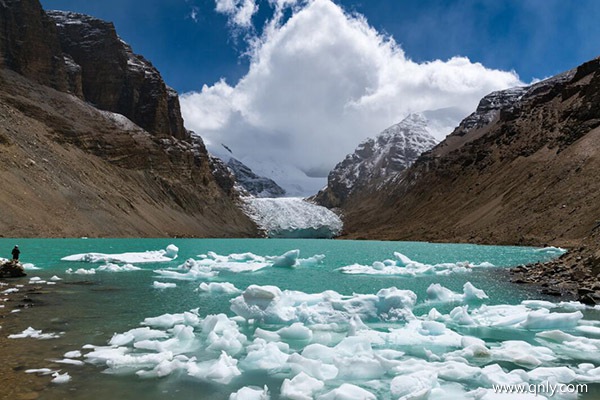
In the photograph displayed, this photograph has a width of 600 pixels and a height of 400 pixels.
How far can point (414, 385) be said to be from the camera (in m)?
8.67

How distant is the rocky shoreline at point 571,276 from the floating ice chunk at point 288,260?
1541 cm

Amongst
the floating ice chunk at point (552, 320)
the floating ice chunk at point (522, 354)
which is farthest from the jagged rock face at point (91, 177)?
the floating ice chunk at point (522, 354)

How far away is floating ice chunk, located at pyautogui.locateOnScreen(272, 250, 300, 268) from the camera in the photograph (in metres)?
36.5

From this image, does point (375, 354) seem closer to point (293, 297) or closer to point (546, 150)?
point (293, 297)

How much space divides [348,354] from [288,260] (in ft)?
85.8

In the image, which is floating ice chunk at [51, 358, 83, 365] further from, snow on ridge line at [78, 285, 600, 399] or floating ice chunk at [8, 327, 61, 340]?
floating ice chunk at [8, 327, 61, 340]

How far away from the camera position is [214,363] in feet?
33.4

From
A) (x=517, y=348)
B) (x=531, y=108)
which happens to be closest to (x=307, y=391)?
(x=517, y=348)

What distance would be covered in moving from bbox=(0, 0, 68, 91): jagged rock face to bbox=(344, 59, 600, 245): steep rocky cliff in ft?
305

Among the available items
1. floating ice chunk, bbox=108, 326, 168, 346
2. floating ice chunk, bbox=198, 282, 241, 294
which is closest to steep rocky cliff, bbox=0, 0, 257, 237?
floating ice chunk, bbox=198, 282, 241, 294

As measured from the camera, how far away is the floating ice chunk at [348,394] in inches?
320

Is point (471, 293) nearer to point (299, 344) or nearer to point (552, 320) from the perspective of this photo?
point (552, 320)

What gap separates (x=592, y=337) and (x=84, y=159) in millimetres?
99378

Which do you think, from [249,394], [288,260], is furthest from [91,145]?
[249,394]
